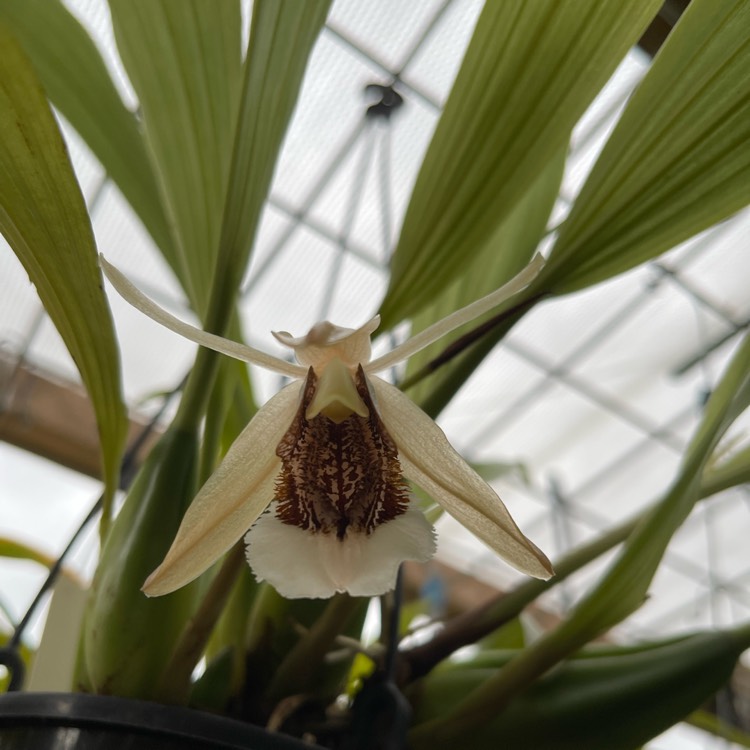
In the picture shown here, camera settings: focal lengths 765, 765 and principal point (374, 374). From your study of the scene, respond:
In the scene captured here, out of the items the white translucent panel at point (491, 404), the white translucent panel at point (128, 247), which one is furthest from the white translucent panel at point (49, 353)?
the white translucent panel at point (491, 404)

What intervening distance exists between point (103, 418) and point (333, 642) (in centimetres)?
23

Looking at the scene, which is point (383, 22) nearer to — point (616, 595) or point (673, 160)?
point (673, 160)

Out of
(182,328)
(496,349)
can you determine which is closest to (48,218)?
(182,328)

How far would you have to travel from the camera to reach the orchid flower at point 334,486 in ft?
1.37

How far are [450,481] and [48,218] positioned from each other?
28 cm

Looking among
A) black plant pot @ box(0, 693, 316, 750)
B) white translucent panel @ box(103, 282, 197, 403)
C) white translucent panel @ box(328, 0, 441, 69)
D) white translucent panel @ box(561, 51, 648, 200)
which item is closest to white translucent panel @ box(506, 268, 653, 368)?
white translucent panel @ box(561, 51, 648, 200)

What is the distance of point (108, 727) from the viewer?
0.38 m

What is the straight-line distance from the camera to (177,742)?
0.39 meters

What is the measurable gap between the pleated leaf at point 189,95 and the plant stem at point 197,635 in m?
0.24

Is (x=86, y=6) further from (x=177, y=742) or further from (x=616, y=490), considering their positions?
(x=616, y=490)

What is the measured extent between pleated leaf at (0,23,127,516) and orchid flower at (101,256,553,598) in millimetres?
122

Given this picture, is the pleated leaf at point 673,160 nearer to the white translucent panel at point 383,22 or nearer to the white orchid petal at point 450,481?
the white orchid petal at point 450,481

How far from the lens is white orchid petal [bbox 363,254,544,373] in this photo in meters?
0.36

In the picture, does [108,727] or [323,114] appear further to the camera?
[323,114]
